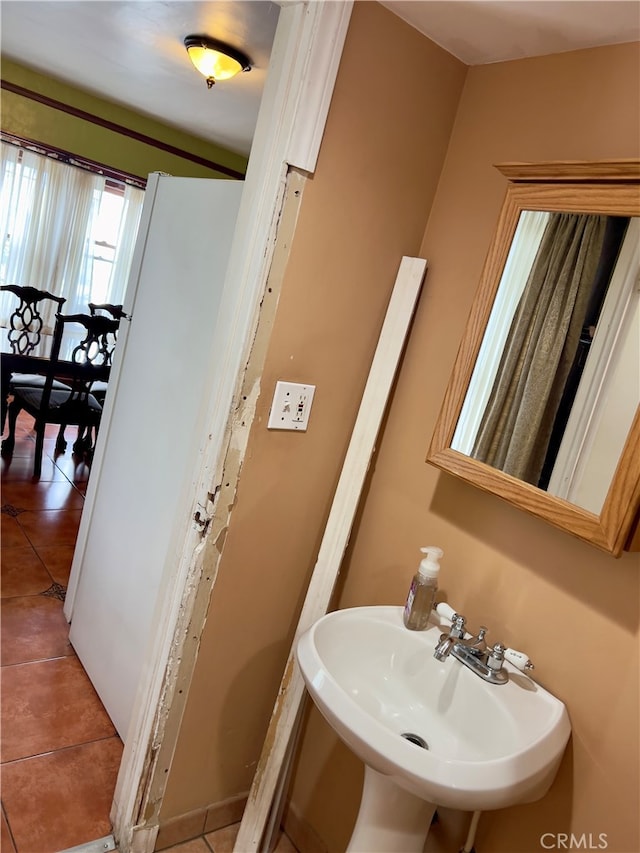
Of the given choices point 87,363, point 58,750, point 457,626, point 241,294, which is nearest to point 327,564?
point 457,626

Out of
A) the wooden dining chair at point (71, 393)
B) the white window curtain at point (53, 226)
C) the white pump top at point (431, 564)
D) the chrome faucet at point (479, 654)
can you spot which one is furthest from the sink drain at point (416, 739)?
the white window curtain at point (53, 226)

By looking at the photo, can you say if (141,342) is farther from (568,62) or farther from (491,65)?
(568,62)

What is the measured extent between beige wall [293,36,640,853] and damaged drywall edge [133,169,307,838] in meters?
0.40

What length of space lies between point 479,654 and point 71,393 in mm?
3204

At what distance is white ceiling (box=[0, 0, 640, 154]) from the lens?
122cm

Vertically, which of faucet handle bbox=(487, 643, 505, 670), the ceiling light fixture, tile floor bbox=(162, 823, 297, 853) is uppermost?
the ceiling light fixture

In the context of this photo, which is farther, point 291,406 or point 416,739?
point 291,406

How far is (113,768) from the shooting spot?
5.98 ft

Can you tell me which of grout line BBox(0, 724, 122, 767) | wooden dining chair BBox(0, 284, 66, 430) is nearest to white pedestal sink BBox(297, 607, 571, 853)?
grout line BBox(0, 724, 122, 767)

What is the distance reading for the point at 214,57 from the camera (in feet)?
8.48

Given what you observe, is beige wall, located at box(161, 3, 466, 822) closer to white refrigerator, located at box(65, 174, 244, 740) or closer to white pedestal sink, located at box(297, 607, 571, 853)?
white refrigerator, located at box(65, 174, 244, 740)

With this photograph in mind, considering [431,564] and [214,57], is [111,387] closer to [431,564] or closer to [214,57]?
[431,564]

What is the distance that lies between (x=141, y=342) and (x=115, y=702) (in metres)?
1.15

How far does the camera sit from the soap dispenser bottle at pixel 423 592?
4.52ft
